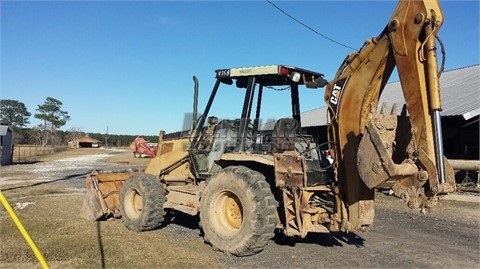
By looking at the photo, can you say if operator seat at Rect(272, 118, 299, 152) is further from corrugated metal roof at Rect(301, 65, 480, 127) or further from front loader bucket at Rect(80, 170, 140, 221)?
corrugated metal roof at Rect(301, 65, 480, 127)

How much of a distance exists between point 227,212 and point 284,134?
5.07 ft

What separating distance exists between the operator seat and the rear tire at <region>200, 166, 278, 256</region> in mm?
700

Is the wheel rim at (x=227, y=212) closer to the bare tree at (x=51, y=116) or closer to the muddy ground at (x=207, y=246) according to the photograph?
the muddy ground at (x=207, y=246)

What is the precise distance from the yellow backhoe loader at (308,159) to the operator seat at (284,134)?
0.02 meters

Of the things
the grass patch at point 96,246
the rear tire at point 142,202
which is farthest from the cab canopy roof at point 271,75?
the grass patch at point 96,246

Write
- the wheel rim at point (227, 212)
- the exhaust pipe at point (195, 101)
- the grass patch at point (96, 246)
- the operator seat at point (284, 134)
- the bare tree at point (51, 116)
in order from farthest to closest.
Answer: the bare tree at point (51, 116) < the exhaust pipe at point (195, 101) < the operator seat at point (284, 134) < the wheel rim at point (227, 212) < the grass patch at point (96, 246)

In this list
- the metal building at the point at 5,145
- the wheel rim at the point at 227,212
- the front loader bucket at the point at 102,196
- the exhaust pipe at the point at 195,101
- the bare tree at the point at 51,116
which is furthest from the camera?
the bare tree at the point at 51,116

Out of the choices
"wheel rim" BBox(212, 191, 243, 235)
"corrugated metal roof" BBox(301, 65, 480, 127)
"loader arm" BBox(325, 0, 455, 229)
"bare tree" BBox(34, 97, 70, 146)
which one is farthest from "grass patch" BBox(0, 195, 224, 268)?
"bare tree" BBox(34, 97, 70, 146)

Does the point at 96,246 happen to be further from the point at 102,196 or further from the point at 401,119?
the point at 401,119

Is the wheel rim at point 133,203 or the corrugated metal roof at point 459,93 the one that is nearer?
the wheel rim at point 133,203

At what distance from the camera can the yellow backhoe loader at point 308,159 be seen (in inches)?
205

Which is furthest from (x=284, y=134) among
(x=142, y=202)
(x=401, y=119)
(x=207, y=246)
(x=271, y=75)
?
(x=142, y=202)

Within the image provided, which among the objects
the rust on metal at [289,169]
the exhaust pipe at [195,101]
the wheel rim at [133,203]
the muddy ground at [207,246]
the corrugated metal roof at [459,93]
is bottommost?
the muddy ground at [207,246]

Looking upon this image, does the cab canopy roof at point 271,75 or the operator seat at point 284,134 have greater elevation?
the cab canopy roof at point 271,75
